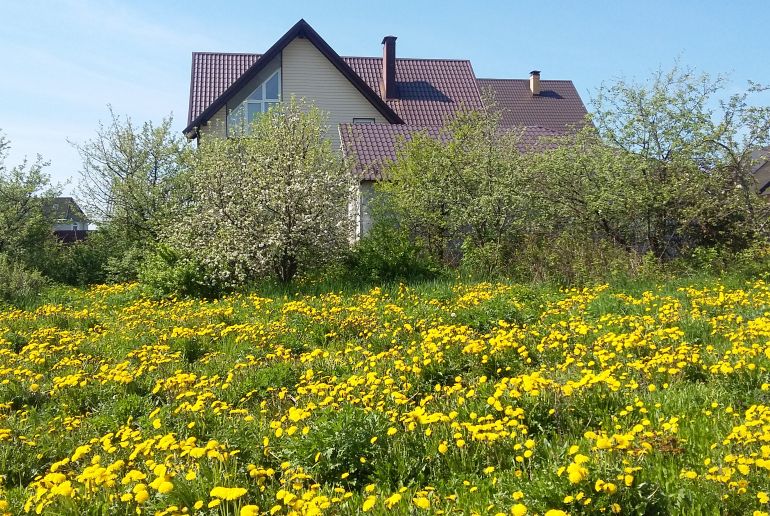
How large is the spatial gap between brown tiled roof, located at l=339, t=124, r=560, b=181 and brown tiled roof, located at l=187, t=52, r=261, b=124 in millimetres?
8638

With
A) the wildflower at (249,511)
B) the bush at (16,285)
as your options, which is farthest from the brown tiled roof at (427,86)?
the wildflower at (249,511)

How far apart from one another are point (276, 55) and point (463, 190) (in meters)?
14.3

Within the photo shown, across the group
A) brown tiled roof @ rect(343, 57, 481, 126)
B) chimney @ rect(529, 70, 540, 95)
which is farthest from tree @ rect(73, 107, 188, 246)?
chimney @ rect(529, 70, 540, 95)

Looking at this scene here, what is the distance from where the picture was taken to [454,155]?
545 inches

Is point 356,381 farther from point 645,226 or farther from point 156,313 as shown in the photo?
point 645,226

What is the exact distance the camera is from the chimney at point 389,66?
27938mm

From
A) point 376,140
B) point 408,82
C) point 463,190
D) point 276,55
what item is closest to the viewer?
point 463,190

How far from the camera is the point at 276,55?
981 inches

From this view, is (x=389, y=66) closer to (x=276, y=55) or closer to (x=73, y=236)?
(x=276, y=55)

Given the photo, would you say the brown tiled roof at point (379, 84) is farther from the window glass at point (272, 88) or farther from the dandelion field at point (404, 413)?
the dandelion field at point (404, 413)

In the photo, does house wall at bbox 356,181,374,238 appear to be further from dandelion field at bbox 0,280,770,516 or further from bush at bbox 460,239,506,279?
dandelion field at bbox 0,280,770,516

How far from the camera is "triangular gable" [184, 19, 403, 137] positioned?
79.3 ft

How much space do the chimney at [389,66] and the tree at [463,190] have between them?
13.5 metres

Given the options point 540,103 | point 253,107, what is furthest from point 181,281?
point 540,103
